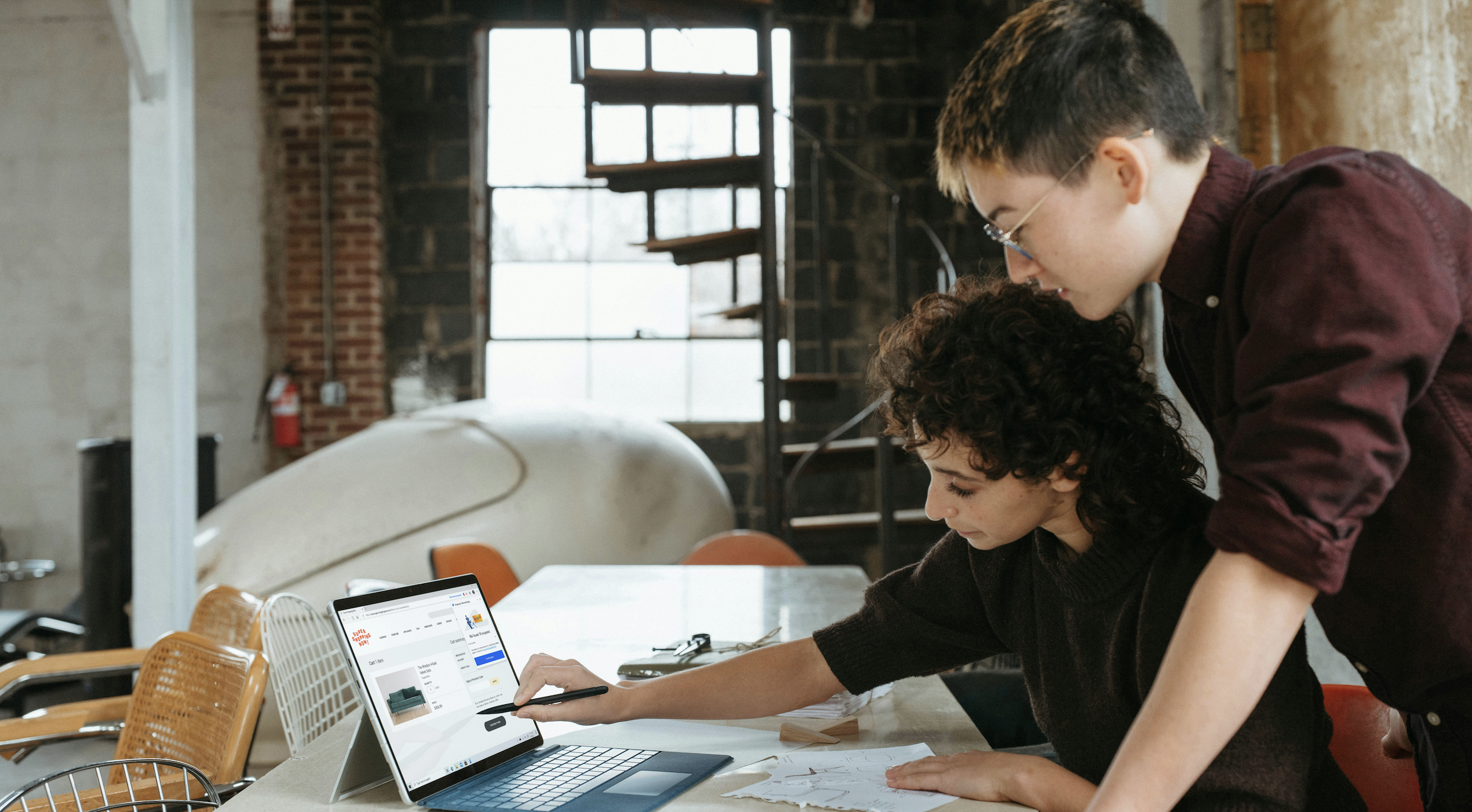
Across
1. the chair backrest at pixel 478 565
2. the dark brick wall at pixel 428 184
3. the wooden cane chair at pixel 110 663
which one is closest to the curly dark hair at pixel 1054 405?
the wooden cane chair at pixel 110 663

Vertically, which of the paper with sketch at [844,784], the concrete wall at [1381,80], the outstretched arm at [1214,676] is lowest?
the paper with sketch at [844,784]

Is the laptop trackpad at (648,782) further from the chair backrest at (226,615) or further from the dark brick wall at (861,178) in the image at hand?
the dark brick wall at (861,178)

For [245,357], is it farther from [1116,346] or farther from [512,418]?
[1116,346]

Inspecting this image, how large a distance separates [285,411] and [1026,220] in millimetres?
5703

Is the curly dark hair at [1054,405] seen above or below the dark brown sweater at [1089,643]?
above

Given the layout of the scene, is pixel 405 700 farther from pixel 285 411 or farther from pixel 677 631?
pixel 285 411

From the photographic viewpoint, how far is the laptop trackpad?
1079mm

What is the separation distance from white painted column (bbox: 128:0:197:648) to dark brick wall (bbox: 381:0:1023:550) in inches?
118

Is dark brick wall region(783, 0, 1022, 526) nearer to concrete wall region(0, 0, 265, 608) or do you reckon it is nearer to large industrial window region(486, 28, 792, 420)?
large industrial window region(486, 28, 792, 420)

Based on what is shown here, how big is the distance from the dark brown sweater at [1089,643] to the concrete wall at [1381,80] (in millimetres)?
1523

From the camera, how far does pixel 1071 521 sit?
1102 millimetres

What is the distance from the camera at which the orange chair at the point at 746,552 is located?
3398 mm

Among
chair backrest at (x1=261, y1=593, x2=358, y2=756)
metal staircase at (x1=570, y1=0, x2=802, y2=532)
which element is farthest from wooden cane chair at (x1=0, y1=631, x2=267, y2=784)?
metal staircase at (x1=570, y1=0, x2=802, y2=532)

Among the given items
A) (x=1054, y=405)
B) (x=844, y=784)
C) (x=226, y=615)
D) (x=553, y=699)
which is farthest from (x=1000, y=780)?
(x=226, y=615)
